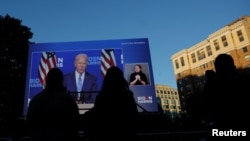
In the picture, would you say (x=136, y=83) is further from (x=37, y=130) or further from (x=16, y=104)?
(x=16, y=104)

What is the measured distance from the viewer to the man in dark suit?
958 cm

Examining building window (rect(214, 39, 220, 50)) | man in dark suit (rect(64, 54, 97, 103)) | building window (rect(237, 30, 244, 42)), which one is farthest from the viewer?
building window (rect(214, 39, 220, 50))

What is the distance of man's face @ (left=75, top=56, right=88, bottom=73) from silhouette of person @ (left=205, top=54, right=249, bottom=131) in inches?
325

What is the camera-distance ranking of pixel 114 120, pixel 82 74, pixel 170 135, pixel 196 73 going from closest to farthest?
pixel 114 120, pixel 170 135, pixel 82 74, pixel 196 73

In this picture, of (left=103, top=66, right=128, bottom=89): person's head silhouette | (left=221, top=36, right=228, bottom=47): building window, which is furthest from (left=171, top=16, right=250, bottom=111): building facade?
(left=103, top=66, right=128, bottom=89): person's head silhouette

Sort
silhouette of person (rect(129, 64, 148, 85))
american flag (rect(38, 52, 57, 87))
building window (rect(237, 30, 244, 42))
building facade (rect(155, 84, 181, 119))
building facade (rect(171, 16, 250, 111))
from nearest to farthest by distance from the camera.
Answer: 1. american flag (rect(38, 52, 57, 87))
2. silhouette of person (rect(129, 64, 148, 85))
3. building facade (rect(171, 16, 250, 111))
4. building window (rect(237, 30, 244, 42))
5. building facade (rect(155, 84, 181, 119))

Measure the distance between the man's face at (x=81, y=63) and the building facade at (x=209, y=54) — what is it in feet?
125

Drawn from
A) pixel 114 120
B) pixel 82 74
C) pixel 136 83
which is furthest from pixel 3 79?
pixel 114 120

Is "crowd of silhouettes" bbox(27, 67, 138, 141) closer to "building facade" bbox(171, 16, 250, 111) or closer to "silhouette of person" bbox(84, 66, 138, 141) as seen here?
"silhouette of person" bbox(84, 66, 138, 141)

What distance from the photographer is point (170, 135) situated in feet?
15.8

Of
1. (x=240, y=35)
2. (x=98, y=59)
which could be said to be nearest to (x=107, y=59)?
(x=98, y=59)

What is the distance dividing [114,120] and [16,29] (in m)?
19.9

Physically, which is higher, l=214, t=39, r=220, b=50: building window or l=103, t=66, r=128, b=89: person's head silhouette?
l=214, t=39, r=220, b=50: building window

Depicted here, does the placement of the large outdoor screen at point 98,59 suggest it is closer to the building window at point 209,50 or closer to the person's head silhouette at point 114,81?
the person's head silhouette at point 114,81
